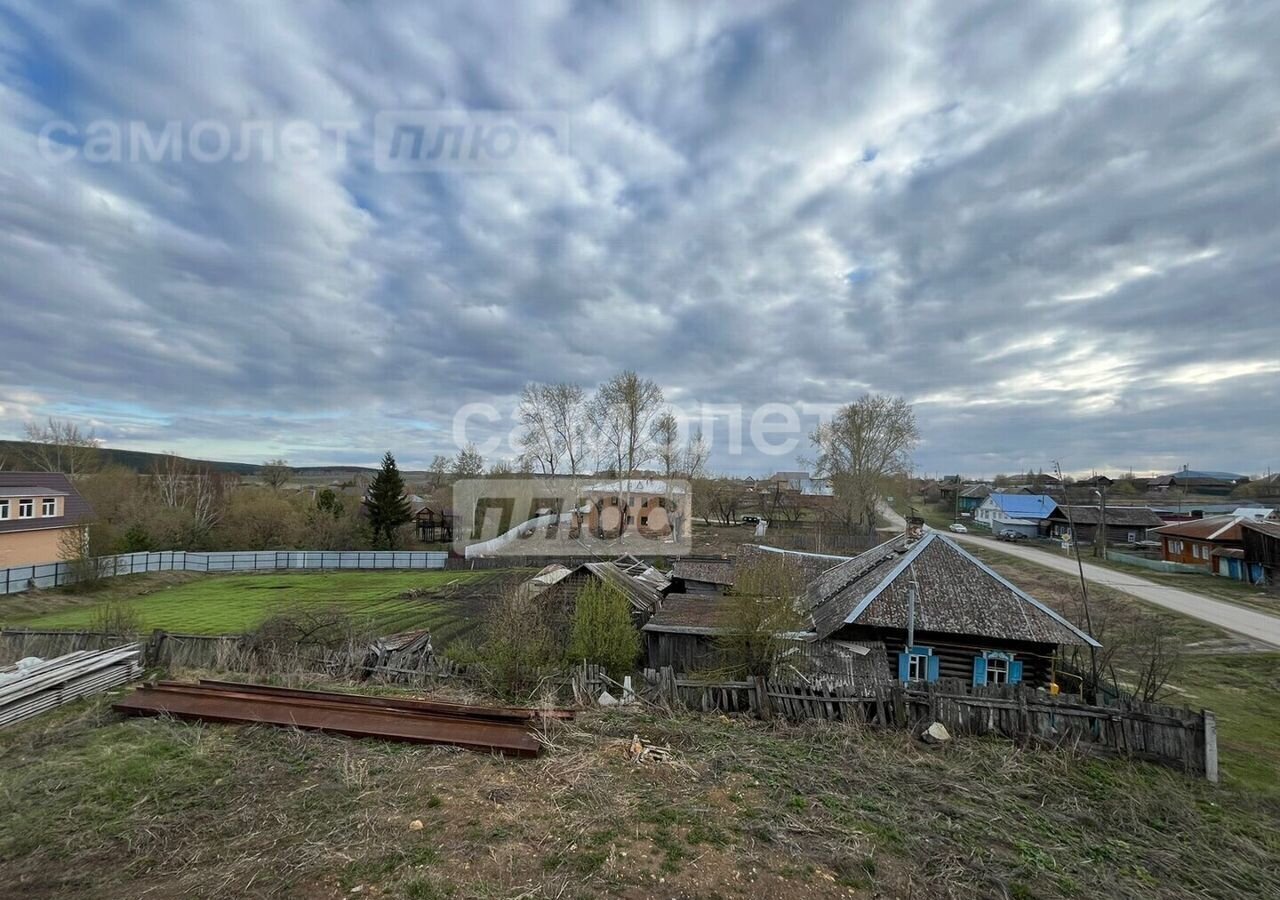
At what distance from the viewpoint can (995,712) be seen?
8.39 metres

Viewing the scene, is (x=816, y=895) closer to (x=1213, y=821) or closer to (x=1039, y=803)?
(x=1039, y=803)

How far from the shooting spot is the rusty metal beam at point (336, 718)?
687 cm

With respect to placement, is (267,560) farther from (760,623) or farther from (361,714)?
(760,623)

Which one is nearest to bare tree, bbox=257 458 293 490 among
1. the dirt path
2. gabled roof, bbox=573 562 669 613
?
gabled roof, bbox=573 562 669 613

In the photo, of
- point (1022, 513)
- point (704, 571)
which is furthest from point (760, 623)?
point (1022, 513)

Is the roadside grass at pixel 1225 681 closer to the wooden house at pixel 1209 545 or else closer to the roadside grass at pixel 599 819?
the roadside grass at pixel 599 819

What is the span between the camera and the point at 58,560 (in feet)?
102

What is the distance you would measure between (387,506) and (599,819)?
148 ft

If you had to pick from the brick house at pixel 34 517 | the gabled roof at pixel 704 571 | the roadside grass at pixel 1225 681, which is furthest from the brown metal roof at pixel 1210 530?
the brick house at pixel 34 517

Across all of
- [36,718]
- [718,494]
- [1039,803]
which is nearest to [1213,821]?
[1039,803]

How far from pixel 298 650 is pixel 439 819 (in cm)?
871

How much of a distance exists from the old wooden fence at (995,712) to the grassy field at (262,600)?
1381 centimetres

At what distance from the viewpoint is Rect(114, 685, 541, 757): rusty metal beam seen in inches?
270

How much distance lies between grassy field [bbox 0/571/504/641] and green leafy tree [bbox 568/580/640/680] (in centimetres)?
1037
